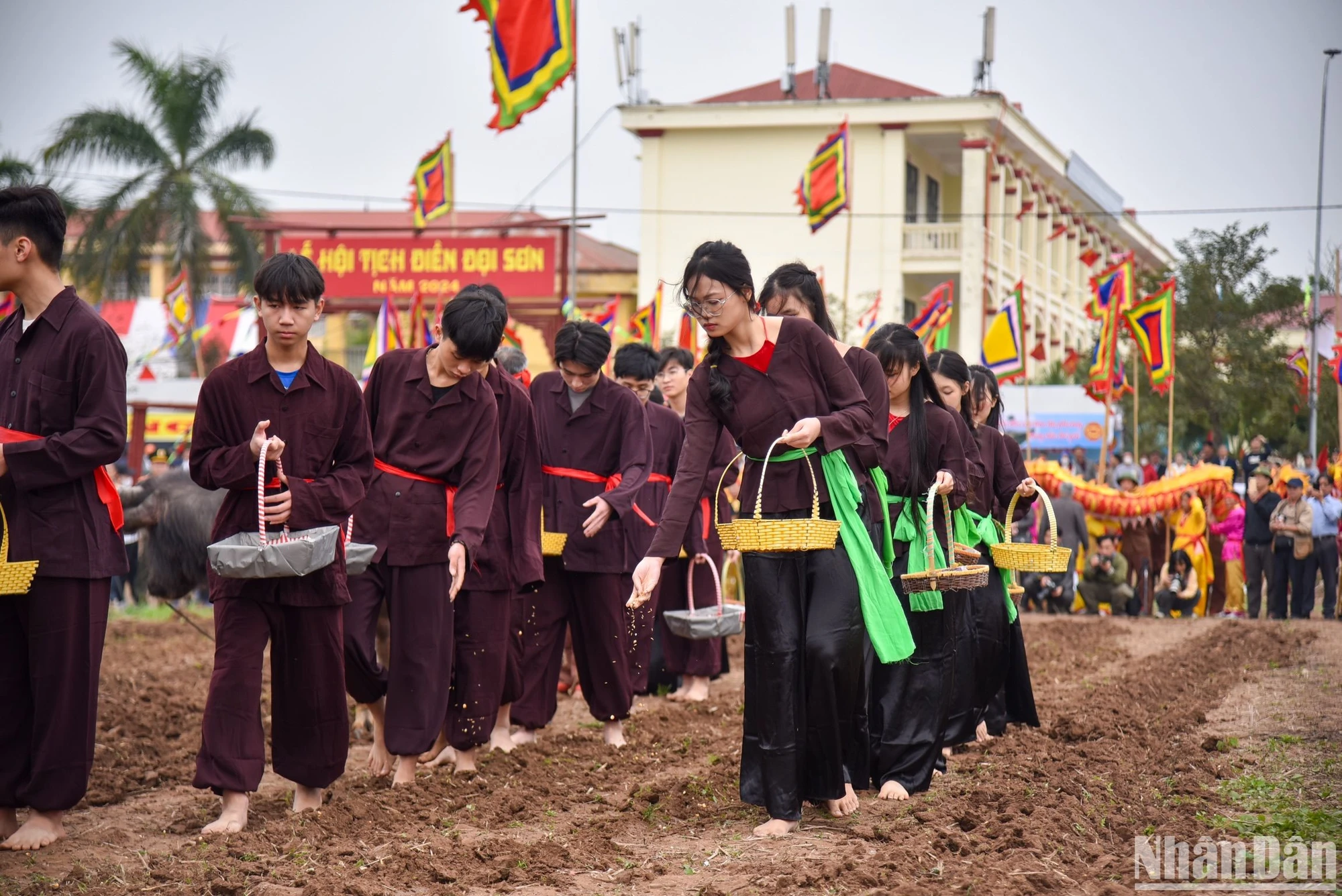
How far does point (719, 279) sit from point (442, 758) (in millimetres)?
3157

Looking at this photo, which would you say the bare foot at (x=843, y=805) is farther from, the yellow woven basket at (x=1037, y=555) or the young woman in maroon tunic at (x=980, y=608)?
the yellow woven basket at (x=1037, y=555)

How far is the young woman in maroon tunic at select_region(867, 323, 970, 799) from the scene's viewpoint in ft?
19.7

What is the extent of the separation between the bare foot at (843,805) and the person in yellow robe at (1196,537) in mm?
12519

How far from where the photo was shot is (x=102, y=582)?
535 centimetres

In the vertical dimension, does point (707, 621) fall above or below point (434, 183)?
below

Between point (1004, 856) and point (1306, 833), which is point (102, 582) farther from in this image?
point (1306, 833)

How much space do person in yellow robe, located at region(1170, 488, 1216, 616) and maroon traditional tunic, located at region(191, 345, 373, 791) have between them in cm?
1337

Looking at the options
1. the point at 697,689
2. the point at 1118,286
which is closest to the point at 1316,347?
the point at 1118,286

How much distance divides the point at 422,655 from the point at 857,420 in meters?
2.20

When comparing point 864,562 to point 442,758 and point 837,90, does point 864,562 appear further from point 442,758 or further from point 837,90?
point 837,90

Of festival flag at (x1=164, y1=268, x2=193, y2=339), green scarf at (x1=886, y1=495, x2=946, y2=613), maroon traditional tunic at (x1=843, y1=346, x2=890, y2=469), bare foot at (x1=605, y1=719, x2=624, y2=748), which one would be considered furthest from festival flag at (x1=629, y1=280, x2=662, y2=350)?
festival flag at (x1=164, y1=268, x2=193, y2=339)

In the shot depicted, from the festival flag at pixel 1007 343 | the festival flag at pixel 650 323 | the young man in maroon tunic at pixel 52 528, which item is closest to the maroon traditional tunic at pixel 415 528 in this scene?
the young man in maroon tunic at pixel 52 528

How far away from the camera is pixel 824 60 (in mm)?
36750

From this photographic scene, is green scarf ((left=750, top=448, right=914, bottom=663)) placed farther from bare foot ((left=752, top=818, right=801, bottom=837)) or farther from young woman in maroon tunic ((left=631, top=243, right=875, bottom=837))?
bare foot ((left=752, top=818, right=801, bottom=837))
